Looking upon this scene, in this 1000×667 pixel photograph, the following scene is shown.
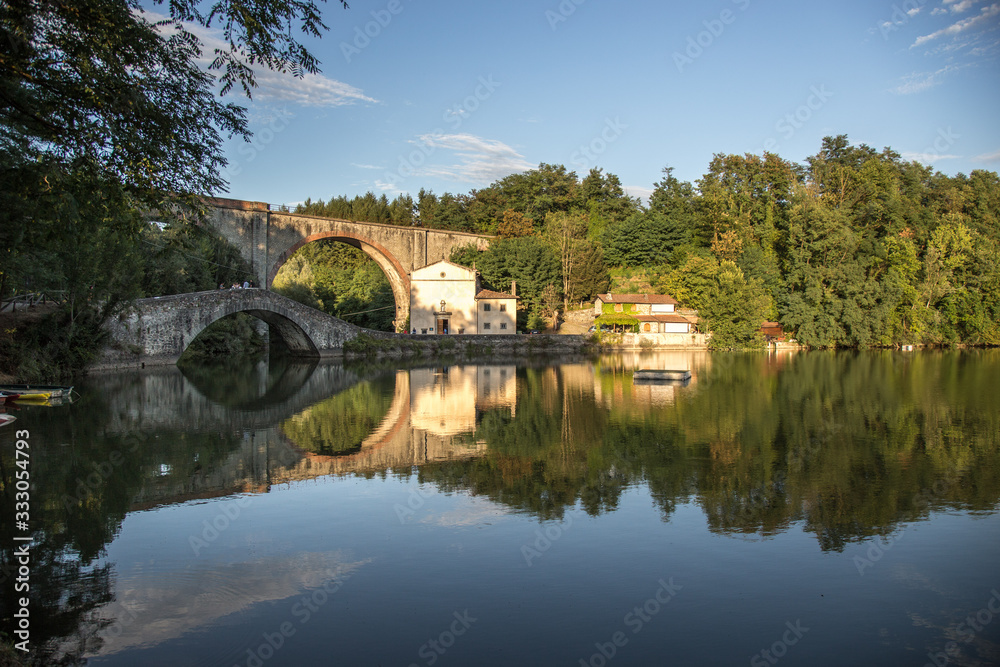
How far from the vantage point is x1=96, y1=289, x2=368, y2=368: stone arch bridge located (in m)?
28.8

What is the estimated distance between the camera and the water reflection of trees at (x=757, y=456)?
9.28 m

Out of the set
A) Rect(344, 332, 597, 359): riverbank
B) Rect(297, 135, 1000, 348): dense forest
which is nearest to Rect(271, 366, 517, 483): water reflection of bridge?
Rect(344, 332, 597, 359): riverbank

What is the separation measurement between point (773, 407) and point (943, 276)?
42671 mm

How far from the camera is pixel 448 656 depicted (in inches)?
213

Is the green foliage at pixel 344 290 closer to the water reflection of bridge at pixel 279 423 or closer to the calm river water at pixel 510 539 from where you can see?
the water reflection of bridge at pixel 279 423

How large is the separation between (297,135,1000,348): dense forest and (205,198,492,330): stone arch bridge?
9.03ft

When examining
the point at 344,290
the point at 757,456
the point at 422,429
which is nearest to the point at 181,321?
the point at 422,429

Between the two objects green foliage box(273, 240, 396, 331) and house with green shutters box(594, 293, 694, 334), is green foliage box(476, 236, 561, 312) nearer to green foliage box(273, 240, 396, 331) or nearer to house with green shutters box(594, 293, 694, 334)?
house with green shutters box(594, 293, 694, 334)

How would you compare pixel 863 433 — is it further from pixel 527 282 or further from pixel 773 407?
pixel 527 282

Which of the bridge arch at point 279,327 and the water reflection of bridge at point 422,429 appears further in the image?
the bridge arch at point 279,327

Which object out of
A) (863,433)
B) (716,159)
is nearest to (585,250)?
(716,159)

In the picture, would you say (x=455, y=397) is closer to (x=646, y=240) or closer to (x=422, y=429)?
Result: (x=422, y=429)

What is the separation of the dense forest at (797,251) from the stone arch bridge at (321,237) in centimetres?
275

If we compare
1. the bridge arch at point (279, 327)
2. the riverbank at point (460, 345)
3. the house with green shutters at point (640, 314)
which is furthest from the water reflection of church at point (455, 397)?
the house with green shutters at point (640, 314)
